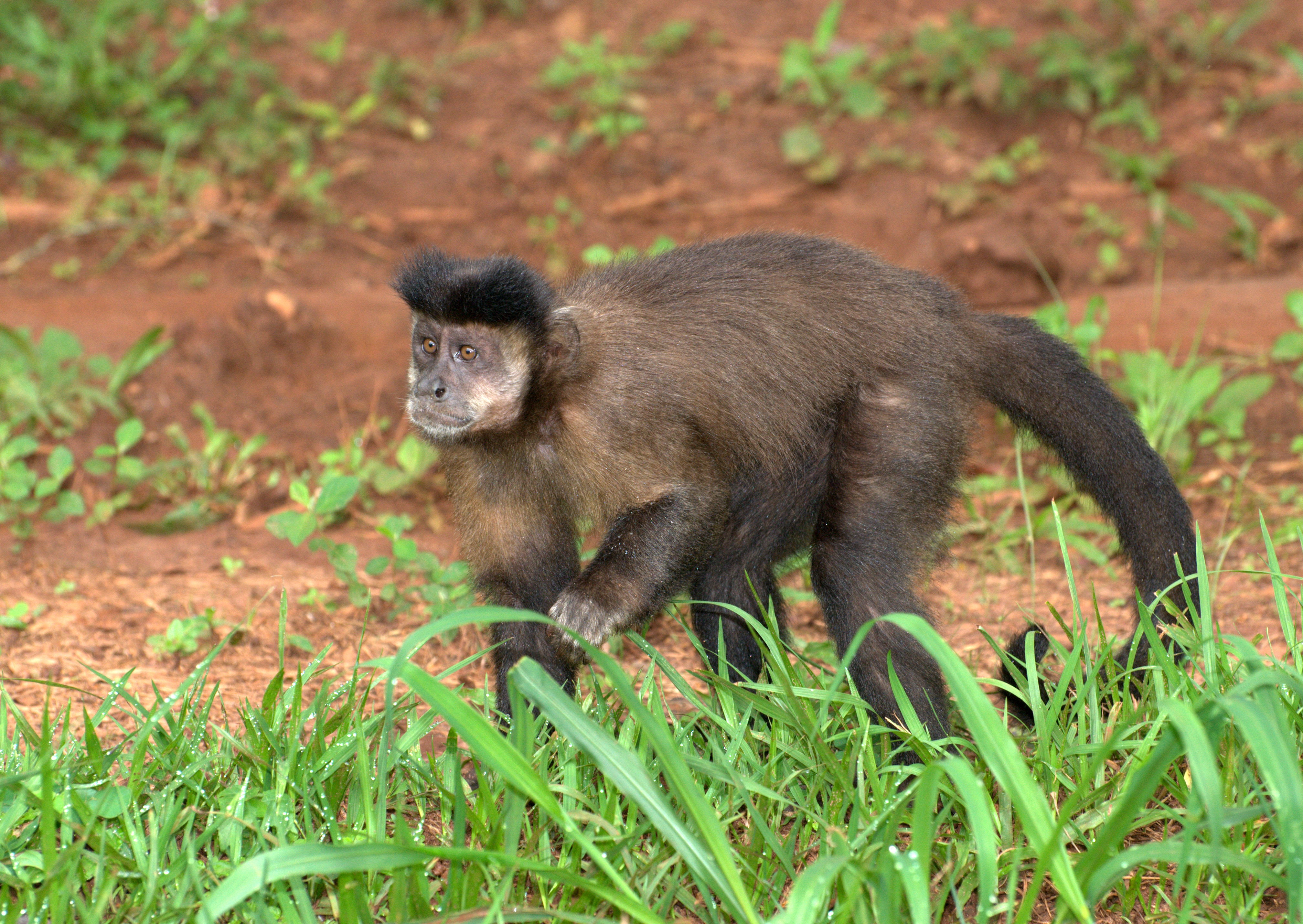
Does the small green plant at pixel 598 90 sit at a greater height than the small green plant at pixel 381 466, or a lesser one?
greater

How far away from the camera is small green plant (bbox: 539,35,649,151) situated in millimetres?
8469

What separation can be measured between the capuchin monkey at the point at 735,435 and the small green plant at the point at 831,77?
195 inches

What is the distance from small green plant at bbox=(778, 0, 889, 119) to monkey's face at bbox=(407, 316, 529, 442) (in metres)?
5.49

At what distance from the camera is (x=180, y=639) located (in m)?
3.98

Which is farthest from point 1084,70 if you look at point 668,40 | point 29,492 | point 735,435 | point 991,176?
point 29,492

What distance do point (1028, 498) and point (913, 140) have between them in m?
3.83

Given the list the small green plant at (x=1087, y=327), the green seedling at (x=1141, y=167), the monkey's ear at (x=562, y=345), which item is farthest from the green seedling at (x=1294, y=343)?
the monkey's ear at (x=562, y=345)

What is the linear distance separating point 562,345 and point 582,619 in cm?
72

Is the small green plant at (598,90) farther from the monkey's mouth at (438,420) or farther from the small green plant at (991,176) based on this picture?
the monkey's mouth at (438,420)

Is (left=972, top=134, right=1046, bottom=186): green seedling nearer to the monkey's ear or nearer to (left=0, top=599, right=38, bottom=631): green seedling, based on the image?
the monkey's ear

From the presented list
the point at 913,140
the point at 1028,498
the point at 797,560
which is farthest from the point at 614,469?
the point at 913,140

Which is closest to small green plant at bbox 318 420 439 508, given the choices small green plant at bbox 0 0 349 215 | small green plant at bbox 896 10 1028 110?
small green plant at bbox 0 0 349 215

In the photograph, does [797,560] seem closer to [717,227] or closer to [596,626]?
[596,626]

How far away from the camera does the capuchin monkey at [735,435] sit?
338 cm
